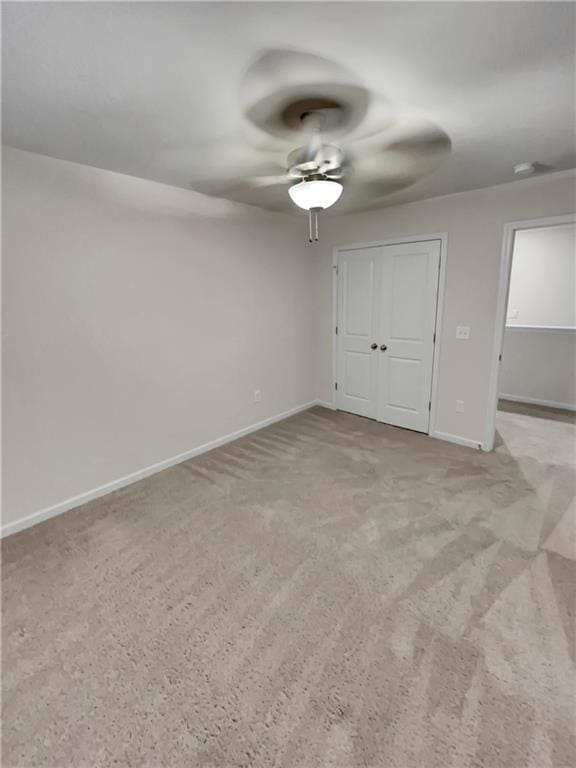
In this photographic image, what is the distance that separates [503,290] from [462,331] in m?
0.49

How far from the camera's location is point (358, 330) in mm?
4246

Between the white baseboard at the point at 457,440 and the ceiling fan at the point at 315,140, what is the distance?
241 cm

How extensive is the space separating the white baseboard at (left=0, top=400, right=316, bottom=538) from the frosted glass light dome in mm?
2388

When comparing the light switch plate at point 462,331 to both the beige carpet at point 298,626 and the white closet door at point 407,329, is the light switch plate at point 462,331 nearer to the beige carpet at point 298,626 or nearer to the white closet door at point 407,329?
the white closet door at point 407,329

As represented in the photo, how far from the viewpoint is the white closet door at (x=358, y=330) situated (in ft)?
13.3

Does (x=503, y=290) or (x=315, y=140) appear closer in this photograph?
(x=315, y=140)

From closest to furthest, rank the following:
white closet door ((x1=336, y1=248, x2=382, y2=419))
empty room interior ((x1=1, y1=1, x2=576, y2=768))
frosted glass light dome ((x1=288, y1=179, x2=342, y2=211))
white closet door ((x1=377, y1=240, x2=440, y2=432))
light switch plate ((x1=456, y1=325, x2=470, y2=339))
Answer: empty room interior ((x1=1, y1=1, x2=576, y2=768)) → frosted glass light dome ((x1=288, y1=179, x2=342, y2=211)) → light switch plate ((x1=456, y1=325, x2=470, y2=339)) → white closet door ((x1=377, y1=240, x2=440, y2=432)) → white closet door ((x1=336, y1=248, x2=382, y2=419))

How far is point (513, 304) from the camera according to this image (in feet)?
16.7

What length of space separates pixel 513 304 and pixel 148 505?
5326mm

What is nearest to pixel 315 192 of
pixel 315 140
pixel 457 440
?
pixel 315 140

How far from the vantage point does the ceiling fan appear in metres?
1.49

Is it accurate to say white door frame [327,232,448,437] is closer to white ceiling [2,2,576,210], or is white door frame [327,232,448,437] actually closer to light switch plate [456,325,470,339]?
light switch plate [456,325,470,339]

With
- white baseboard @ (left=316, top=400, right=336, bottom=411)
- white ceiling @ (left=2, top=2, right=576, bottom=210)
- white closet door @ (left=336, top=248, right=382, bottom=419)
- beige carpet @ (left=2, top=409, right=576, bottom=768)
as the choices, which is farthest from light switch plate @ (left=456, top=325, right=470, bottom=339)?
white baseboard @ (left=316, top=400, right=336, bottom=411)

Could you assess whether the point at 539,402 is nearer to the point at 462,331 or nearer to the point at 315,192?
the point at 462,331
